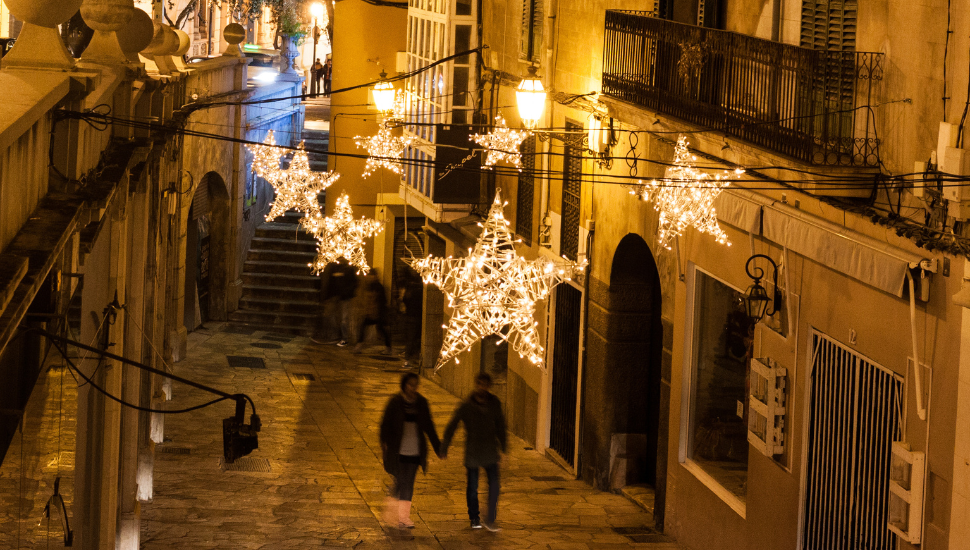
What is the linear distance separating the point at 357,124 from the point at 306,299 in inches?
169

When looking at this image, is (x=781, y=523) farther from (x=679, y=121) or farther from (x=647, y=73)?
(x=647, y=73)

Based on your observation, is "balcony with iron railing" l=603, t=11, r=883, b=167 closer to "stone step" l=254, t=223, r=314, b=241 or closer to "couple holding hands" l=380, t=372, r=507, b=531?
"couple holding hands" l=380, t=372, r=507, b=531

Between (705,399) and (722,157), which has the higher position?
(722,157)

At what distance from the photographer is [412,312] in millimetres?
23812

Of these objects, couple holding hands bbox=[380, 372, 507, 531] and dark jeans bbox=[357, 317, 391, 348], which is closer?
couple holding hands bbox=[380, 372, 507, 531]

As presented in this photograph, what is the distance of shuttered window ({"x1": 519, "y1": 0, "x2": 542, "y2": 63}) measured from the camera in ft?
56.4

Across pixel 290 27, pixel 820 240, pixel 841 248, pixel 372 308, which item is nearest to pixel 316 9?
pixel 290 27

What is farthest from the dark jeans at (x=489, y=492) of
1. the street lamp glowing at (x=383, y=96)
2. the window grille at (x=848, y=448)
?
the street lamp glowing at (x=383, y=96)

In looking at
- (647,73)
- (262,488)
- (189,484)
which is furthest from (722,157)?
(189,484)

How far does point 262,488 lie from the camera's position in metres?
13.9

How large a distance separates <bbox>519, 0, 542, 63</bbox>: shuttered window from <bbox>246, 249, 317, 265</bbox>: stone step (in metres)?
13.4

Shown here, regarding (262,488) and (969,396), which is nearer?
(969,396)

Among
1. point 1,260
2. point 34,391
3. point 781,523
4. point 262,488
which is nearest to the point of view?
point 1,260

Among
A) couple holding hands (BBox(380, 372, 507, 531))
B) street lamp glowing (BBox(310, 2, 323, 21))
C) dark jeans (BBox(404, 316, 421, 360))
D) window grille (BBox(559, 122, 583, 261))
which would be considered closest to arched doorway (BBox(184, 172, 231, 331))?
dark jeans (BBox(404, 316, 421, 360))
